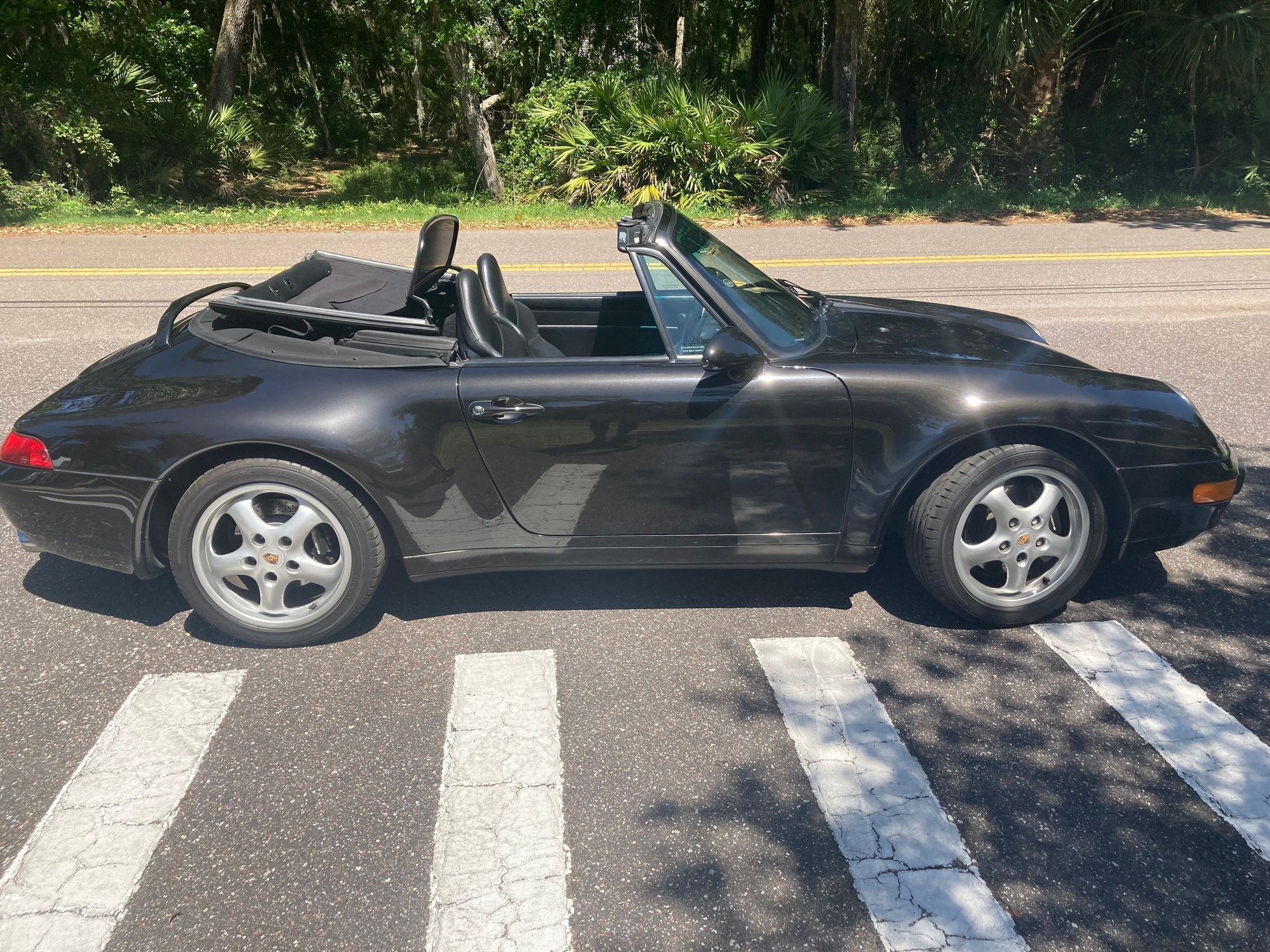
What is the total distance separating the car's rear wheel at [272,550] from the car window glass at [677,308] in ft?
4.26

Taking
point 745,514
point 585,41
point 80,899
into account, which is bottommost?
point 80,899

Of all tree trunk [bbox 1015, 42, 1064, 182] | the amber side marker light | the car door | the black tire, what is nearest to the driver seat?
the car door

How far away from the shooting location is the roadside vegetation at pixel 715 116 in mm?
15750

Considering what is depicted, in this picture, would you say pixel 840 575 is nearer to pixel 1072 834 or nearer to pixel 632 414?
pixel 632 414

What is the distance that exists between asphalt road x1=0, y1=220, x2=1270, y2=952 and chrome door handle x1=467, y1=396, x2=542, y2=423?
2.83ft

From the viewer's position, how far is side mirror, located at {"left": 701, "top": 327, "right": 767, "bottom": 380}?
344cm

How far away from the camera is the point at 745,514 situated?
369cm

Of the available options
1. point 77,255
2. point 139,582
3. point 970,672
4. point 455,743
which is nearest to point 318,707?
point 455,743

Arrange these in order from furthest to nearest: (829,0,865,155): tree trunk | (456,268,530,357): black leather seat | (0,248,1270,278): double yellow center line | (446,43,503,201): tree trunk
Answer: (446,43,503,201): tree trunk → (829,0,865,155): tree trunk → (0,248,1270,278): double yellow center line → (456,268,530,357): black leather seat

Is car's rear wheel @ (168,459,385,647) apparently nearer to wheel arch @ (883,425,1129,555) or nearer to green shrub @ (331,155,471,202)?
wheel arch @ (883,425,1129,555)

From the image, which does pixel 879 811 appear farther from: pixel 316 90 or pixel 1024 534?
pixel 316 90

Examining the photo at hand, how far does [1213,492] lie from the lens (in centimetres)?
377

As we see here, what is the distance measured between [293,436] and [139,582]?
1.31 meters

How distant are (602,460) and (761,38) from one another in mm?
20234
